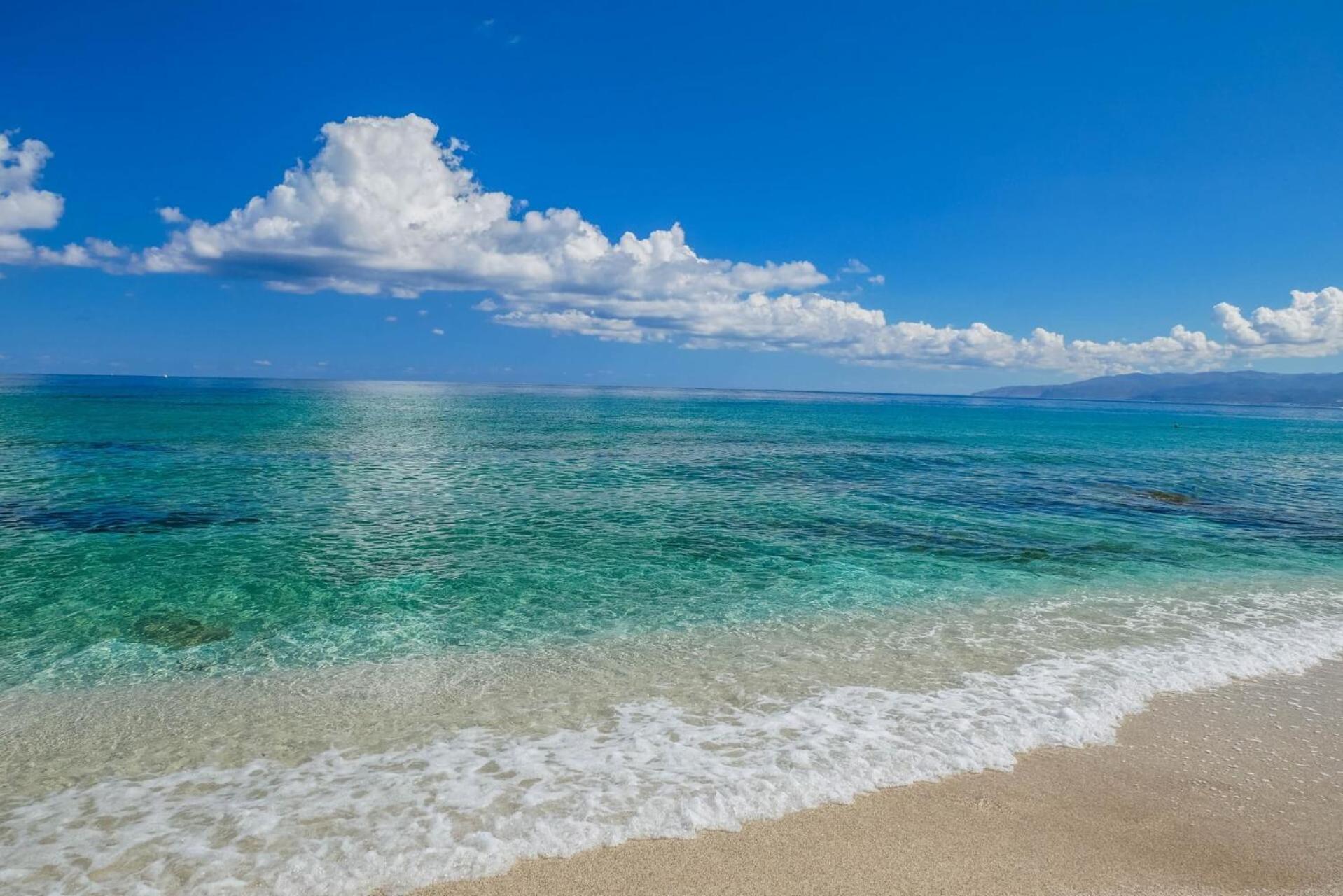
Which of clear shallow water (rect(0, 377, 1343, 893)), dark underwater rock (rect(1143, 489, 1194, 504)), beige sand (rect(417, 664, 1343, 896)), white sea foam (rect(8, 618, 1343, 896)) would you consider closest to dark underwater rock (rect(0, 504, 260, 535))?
clear shallow water (rect(0, 377, 1343, 893))

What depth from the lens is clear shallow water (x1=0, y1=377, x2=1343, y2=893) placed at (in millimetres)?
7441

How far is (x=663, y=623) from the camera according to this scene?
14094mm

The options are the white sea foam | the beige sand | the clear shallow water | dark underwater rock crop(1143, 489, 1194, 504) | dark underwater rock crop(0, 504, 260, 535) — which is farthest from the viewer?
dark underwater rock crop(1143, 489, 1194, 504)

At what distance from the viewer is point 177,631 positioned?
13.3m

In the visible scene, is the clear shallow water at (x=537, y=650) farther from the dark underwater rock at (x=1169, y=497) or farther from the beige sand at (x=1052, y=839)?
the dark underwater rock at (x=1169, y=497)

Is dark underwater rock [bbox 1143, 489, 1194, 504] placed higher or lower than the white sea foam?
lower

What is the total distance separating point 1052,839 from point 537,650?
827 centimetres

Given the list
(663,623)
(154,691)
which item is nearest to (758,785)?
(663,623)

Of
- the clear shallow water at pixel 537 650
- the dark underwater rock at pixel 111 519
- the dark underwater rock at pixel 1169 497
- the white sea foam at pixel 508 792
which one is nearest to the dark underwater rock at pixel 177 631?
the clear shallow water at pixel 537 650

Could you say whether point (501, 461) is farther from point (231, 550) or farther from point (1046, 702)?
point (1046, 702)

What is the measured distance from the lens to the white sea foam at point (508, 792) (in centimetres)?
662

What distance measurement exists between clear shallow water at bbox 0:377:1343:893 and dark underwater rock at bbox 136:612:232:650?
0.29ft

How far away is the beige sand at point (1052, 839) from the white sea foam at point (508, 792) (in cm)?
33

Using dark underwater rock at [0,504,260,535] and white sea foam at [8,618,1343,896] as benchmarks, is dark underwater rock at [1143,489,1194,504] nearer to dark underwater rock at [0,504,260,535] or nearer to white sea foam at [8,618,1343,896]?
white sea foam at [8,618,1343,896]
